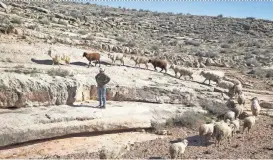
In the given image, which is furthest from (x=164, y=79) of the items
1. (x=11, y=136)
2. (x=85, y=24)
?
Result: (x=85, y=24)

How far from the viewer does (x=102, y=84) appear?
1686 cm

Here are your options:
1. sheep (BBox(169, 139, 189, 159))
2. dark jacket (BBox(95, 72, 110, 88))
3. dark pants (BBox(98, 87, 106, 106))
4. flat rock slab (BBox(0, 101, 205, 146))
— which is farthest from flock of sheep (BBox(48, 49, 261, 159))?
dark jacket (BBox(95, 72, 110, 88))

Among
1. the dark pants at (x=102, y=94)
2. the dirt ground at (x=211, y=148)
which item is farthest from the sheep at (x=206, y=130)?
the dark pants at (x=102, y=94)

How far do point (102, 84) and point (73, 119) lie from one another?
6.24 feet

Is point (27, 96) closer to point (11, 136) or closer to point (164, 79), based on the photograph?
point (11, 136)

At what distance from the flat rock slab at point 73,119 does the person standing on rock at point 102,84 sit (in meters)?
0.41

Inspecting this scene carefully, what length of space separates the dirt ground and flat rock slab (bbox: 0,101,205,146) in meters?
1.26

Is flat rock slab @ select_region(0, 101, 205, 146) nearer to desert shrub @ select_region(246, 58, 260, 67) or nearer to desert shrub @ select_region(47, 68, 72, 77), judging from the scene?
desert shrub @ select_region(47, 68, 72, 77)

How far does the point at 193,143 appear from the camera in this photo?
15883 millimetres

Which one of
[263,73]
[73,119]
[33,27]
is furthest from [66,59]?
[263,73]

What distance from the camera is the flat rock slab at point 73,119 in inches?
576

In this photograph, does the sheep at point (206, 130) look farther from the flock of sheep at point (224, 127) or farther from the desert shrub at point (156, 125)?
the desert shrub at point (156, 125)

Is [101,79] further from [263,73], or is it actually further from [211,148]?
[263,73]

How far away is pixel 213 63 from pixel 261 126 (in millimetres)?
18286
